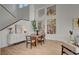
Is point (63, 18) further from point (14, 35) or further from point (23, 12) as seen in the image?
point (14, 35)

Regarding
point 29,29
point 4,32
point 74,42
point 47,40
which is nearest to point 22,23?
point 29,29

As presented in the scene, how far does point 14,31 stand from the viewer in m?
2.06

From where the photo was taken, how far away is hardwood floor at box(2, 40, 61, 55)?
6.68ft

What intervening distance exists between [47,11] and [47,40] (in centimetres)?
45

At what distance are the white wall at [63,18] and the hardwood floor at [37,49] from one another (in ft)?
0.36

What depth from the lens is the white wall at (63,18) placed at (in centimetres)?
203

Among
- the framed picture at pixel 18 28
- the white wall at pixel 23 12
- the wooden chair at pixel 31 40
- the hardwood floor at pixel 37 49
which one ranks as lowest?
the hardwood floor at pixel 37 49

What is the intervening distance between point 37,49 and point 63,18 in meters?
0.62

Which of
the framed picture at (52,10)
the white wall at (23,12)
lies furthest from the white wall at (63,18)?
the white wall at (23,12)

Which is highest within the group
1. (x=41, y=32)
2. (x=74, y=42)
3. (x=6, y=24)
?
(x=6, y=24)

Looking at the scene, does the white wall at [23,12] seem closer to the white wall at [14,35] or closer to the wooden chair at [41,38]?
the white wall at [14,35]
